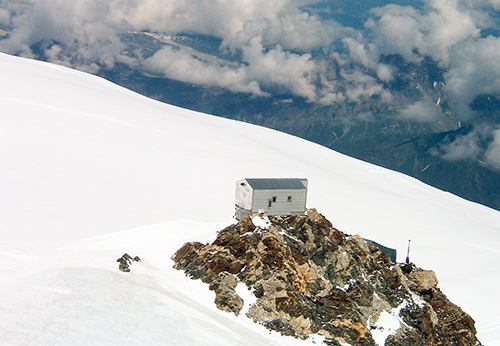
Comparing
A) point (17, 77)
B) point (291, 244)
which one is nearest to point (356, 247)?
point (291, 244)

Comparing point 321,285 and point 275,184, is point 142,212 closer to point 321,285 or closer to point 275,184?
point 275,184

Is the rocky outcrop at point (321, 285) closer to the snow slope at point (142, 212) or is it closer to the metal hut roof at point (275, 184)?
the snow slope at point (142, 212)

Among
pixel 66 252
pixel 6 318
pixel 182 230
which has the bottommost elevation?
pixel 6 318

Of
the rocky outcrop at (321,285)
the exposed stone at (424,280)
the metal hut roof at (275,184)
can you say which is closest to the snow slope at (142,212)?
the rocky outcrop at (321,285)

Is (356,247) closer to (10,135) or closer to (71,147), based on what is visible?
(71,147)

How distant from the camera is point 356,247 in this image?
3788cm

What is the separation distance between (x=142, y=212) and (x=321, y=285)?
702 inches

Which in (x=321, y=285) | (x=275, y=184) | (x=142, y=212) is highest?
(x=275, y=184)

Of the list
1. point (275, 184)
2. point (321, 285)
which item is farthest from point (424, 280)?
point (275, 184)

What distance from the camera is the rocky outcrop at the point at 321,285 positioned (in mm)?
30469

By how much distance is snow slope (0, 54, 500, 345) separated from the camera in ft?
84.7

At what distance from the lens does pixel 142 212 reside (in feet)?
143

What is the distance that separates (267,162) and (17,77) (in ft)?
131

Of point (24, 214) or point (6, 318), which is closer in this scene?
point (6, 318)
